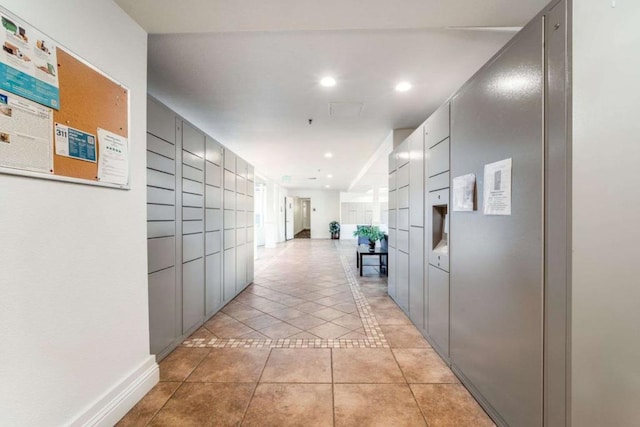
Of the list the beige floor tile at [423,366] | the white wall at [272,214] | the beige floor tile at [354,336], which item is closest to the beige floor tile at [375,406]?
the beige floor tile at [423,366]

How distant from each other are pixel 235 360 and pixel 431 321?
182cm

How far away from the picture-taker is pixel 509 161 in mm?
1451

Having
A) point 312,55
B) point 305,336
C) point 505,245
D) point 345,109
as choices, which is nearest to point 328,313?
point 305,336

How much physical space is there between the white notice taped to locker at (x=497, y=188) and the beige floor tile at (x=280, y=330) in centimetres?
220

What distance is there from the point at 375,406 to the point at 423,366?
2.19ft

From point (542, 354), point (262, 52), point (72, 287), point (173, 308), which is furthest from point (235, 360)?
point (262, 52)

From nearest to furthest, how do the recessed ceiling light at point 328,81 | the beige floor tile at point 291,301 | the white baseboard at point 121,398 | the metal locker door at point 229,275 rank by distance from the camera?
the white baseboard at point 121,398 < the recessed ceiling light at point 328,81 < the metal locker door at point 229,275 < the beige floor tile at point 291,301

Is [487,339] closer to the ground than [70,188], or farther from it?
closer to the ground

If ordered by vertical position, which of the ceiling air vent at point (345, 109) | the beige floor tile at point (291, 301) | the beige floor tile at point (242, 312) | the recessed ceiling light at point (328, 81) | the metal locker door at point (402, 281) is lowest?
the beige floor tile at point (291, 301)

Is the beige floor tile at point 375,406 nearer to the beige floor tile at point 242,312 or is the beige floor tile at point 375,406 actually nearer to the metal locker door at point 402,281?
the metal locker door at point 402,281

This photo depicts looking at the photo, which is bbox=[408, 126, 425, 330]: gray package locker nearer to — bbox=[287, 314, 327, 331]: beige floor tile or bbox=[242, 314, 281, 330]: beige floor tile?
bbox=[287, 314, 327, 331]: beige floor tile

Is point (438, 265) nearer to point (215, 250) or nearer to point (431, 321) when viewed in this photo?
point (431, 321)

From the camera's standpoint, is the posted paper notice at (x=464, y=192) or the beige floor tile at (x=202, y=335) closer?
the posted paper notice at (x=464, y=192)

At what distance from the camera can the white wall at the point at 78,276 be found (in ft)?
3.64
